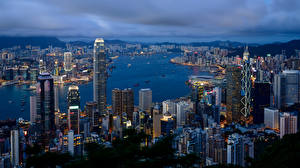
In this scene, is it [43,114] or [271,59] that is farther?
[271,59]

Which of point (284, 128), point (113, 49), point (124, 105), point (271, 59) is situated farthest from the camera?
point (113, 49)

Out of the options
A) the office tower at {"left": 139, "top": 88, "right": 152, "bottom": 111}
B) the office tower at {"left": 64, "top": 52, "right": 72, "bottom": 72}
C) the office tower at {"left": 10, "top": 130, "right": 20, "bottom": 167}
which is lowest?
the office tower at {"left": 10, "top": 130, "right": 20, "bottom": 167}

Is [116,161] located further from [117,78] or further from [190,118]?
[117,78]

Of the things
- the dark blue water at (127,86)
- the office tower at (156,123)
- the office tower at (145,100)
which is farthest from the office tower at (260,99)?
the office tower at (145,100)

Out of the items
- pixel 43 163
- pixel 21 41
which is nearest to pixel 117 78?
pixel 21 41

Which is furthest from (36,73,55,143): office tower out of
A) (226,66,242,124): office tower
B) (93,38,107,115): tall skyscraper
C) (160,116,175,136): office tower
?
(226,66,242,124): office tower

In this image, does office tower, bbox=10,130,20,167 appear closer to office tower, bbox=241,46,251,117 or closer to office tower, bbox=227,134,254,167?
office tower, bbox=227,134,254,167
